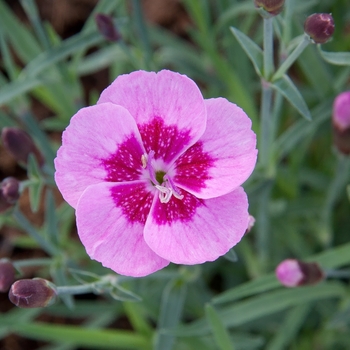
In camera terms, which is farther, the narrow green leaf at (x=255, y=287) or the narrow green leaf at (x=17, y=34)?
the narrow green leaf at (x=17, y=34)

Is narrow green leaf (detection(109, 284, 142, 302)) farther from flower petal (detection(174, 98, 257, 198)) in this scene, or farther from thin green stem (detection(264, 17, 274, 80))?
thin green stem (detection(264, 17, 274, 80))

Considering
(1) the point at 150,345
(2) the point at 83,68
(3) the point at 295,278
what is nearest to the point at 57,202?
(2) the point at 83,68

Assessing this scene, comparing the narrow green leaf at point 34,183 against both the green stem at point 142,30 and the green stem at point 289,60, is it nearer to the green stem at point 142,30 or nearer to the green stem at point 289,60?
the green stem at point 142,30

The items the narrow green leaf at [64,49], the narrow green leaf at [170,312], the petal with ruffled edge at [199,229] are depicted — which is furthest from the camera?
the narrow green leaf at [64,49]

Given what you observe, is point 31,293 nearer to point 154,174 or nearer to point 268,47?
point 154,174

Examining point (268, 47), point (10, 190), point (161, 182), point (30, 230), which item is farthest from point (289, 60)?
point (30, 230)

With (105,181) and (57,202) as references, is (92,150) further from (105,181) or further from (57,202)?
(57,202)

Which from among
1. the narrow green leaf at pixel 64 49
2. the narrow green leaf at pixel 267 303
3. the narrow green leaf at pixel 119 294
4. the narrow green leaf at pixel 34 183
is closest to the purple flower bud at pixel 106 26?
the narrow green leaf at pixel 64 49
